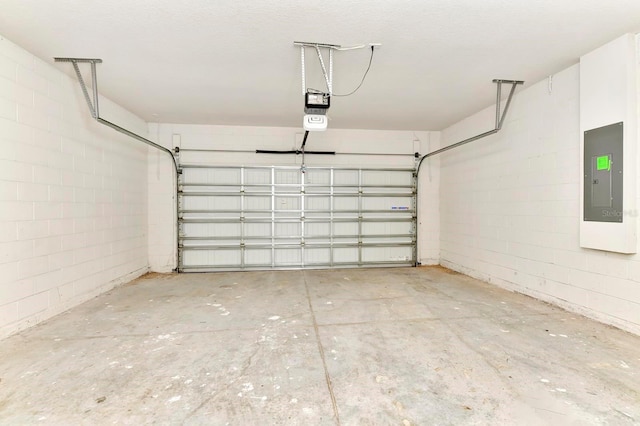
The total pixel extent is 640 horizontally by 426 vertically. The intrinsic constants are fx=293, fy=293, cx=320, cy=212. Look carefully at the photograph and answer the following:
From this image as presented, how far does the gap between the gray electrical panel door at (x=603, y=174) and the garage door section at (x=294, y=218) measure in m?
3.03

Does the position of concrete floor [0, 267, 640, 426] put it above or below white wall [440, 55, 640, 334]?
below

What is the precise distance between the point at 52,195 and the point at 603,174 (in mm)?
5556

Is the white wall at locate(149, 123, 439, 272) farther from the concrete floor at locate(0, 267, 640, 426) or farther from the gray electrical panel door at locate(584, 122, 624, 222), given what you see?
the gray electrical panel door at locate(584, 122, 624, 222)

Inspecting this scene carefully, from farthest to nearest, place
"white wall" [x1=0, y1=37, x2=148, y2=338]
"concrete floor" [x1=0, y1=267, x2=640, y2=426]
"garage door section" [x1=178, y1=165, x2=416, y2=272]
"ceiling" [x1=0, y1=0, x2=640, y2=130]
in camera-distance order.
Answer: "garage door section" [x1=178, y1=165, x2=416, y2=272]
"white wall" [x1=0, y1=37, x2=148, y2=338]
"ceiling" [x1=0, y1=0, x2=640, y2=130]
"concrete floor" [x1=0, y1=267, x2=640, y2=426]

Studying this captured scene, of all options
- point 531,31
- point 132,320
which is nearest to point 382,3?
point 531,31

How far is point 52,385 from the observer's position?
73.6 inches

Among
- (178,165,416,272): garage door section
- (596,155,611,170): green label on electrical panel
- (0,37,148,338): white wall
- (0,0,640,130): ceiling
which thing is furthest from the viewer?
(178,165,416,272): garage door section

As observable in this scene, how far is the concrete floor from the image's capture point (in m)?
1.63

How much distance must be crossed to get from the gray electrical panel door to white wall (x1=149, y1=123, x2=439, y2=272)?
3.01 meters

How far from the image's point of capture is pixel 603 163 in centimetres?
280

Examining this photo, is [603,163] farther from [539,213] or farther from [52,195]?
[52,195]

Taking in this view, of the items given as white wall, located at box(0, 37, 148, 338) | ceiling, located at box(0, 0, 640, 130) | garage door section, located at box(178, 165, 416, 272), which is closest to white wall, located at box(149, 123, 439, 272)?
garage door section, located at box(178, 165, 416, 272)

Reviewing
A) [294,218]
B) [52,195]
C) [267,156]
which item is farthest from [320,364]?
[267,156]

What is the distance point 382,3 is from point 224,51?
5.05ft
